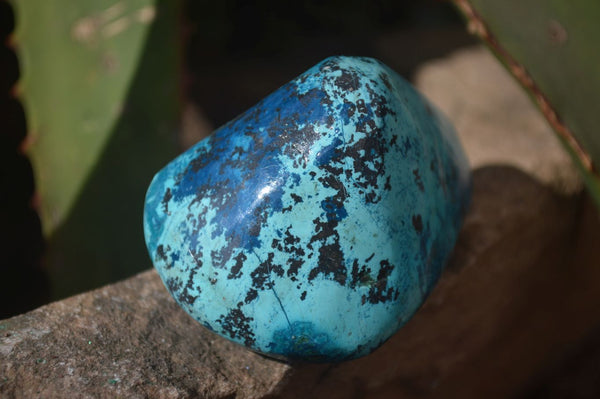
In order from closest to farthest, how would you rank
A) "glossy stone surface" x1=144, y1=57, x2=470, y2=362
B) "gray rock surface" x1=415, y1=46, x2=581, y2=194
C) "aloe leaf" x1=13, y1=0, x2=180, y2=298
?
"glossy stone surface" x1=144, y1=57, x2=470, y2=362 → "aloe leaf" x1=13, y1=0, x2=180, y2=298 → "gray rock surface" x1=415, y1=46, x2=581, y2=194

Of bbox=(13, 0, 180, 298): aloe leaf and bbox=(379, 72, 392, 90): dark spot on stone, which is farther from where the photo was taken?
bbox=(13, 0, 180, 298): aloe leaf

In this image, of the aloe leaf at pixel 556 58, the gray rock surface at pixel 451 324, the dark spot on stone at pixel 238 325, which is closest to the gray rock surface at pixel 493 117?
the gray rock surface at pixel 451 324

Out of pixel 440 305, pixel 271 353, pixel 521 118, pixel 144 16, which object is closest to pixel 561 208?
pixel 521 118

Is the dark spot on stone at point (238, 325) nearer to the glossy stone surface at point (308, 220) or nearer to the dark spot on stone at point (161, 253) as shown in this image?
the glossy stone surface at point (308, 220)

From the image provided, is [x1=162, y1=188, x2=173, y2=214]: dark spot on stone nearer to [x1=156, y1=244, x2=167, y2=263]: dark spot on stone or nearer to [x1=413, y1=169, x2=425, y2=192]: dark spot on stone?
[x1=156, y1=244, x2=167, y2=263]: dark spot on stone

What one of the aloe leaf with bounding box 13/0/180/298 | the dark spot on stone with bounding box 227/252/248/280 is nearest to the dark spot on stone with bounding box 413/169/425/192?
the dark spot on stone with bounding box 227/252/248/280

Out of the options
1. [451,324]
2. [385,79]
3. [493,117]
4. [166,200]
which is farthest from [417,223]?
[493,117]

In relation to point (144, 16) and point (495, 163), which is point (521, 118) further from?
point (144, 16)
